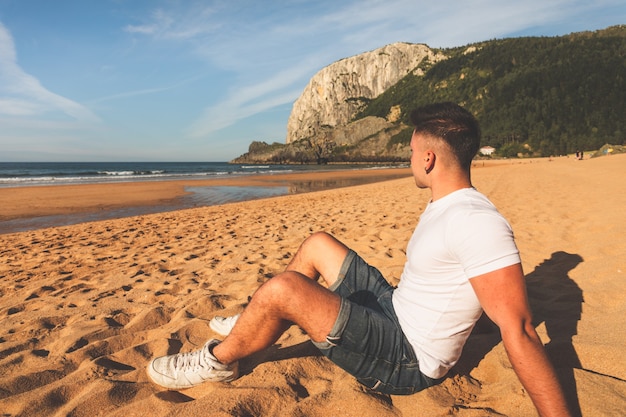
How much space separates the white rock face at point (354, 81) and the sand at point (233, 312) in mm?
109975

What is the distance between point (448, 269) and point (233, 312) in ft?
7.07

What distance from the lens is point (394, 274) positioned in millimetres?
3734

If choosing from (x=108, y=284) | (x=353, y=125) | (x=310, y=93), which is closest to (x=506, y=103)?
(x=353, y=125)

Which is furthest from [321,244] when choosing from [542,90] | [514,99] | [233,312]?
[542,90]

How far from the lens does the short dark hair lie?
1.71 meters

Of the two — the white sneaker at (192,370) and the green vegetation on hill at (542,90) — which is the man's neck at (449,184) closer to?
the white sneaker at (192,370)

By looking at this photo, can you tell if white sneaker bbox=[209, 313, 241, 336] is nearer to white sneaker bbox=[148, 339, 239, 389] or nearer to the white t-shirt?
white sneaker bbox=[148, 339, 239, 389]

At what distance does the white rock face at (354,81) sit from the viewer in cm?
11644

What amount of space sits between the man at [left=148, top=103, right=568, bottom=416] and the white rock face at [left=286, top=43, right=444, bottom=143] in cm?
→ 11340

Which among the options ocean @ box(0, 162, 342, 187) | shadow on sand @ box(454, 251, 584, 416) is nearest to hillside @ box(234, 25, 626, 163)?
ocean @ box(0, 162, 342, 187)

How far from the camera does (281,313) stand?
71.2 inches

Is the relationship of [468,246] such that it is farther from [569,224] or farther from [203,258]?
[569,224]

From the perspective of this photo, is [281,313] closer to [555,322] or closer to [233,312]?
[233,312]

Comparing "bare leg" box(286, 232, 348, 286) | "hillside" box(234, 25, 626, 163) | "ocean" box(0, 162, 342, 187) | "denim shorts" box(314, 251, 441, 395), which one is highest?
"hillside" box(234, 25, 626, 163)
